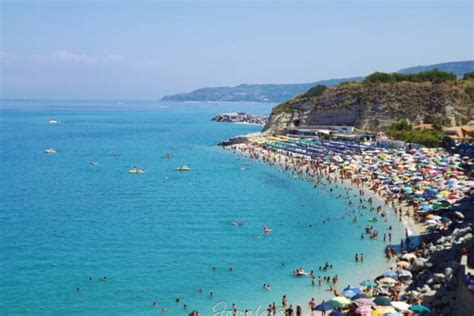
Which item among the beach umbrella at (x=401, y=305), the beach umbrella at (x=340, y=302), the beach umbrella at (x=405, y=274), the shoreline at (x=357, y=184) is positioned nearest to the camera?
the beach umbrella at (x=401, y=305)

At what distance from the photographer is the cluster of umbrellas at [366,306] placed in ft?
69.3

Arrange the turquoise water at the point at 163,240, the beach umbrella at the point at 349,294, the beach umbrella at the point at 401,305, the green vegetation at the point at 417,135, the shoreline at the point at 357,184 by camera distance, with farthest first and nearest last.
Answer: the green vegetation at the point at 417,135 → the shoreline at the point at 357,184 → the turquoise water at the point at 163,240 → the beach umbrella at the point at 349,294 → the beach umbrella at the point at 401,305

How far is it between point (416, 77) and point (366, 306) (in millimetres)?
88606

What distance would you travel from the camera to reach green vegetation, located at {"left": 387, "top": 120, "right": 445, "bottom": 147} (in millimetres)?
69125

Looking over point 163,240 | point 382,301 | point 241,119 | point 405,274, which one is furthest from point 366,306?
point 241,119

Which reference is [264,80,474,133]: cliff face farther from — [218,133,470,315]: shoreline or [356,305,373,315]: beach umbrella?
[356,305,373,315]: beach umbrella

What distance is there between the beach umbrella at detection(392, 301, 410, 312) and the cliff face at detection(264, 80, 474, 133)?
7093cm

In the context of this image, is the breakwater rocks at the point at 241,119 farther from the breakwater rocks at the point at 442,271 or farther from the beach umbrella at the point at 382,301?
the beach umbrella at the point at 382,301

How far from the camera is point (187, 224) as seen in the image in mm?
40719

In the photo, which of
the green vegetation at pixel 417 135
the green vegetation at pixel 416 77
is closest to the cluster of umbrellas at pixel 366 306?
the green vegetation at pixel 417 135

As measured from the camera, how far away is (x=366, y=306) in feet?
71.6

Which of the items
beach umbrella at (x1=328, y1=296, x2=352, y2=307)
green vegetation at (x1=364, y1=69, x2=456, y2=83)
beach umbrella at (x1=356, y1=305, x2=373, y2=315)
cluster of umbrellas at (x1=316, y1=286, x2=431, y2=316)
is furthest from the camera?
green vegetation at (x1=364, y1=69, x2=456, y2=83)

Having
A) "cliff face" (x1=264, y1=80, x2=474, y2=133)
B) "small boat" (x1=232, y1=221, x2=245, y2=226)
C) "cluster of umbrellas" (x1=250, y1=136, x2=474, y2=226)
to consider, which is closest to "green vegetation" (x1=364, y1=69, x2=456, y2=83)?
"cliff face" (x1=264, y1=80, x2=474, y2=133)

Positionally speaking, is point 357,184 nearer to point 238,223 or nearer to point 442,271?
point 238,223
